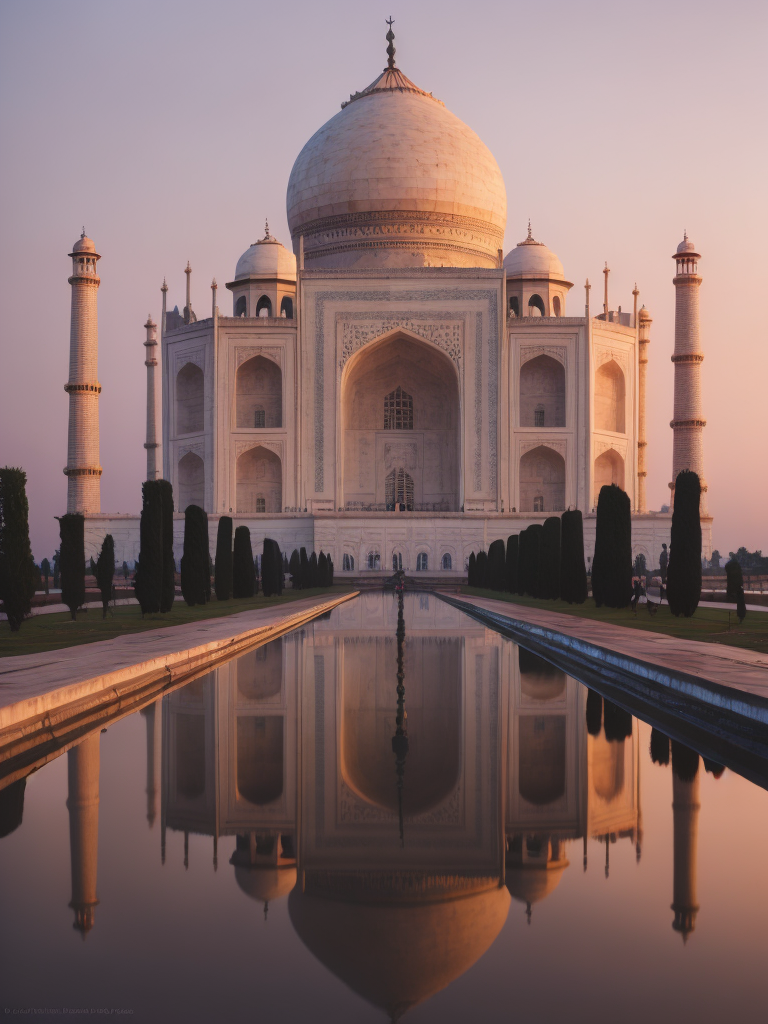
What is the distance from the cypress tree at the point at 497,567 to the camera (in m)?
18.2

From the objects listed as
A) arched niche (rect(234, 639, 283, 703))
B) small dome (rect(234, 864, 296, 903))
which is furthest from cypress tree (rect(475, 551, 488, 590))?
small dome (rect(234, 864, 296, 903))

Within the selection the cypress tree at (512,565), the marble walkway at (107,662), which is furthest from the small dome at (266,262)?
the marble walkway at (107,662)

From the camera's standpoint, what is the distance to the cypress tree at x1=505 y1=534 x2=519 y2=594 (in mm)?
17172

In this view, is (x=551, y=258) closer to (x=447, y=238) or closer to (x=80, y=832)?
(x=447, y=238)

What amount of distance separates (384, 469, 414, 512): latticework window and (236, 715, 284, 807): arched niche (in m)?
23.3

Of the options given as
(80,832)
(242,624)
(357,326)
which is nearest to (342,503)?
(357,326)

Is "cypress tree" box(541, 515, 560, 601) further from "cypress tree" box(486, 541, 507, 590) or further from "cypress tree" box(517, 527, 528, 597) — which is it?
"cypress tree" box(486, 541, 507, 590)

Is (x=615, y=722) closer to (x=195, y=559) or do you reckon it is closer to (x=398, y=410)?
(x=195, y=559)

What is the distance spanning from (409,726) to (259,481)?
2264 cm

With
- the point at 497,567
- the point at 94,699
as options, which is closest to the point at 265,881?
the point at 94,699

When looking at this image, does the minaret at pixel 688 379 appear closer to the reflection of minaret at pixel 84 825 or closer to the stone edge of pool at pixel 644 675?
the stone edge of pool at pixel 644 675

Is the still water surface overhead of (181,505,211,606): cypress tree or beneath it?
beneath

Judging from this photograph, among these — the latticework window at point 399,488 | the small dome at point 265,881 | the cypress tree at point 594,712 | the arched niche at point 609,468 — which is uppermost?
the arched niche at point 609,468

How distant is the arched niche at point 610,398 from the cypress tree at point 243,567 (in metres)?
13.6
